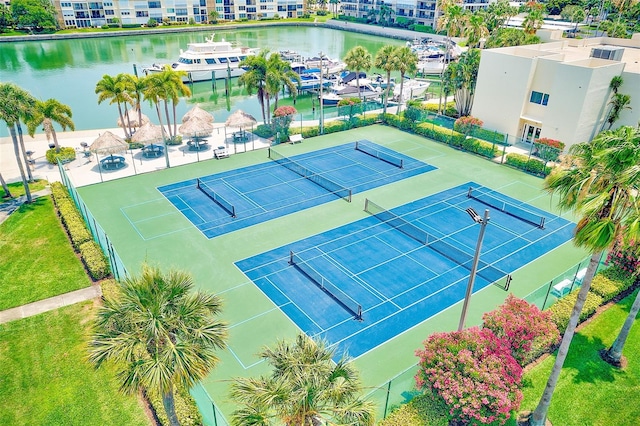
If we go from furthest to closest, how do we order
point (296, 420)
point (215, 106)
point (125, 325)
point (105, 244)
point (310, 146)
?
point (215, 106)
point (310, 146)
point (105, 244)
point (125, 325)
point (296, 420)

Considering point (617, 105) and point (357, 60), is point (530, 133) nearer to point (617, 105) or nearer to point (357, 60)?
point (617, 105)

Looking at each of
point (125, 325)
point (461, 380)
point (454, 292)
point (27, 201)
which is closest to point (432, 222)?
point (454, 292)

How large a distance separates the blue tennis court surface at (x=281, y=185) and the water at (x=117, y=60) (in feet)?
29.5

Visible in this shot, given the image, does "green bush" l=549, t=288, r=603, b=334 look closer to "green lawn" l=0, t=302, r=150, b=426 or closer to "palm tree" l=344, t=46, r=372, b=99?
"green lawn" l=0, t=302, r=150, b=426

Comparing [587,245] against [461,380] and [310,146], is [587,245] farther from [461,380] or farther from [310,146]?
[310,146]

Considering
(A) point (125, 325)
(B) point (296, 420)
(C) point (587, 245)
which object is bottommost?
(B) point (296, 420)

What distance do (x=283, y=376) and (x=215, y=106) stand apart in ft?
168

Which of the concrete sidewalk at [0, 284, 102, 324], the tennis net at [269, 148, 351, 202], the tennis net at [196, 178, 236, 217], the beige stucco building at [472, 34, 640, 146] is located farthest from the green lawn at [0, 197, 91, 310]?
the beige stucco building at [472, 34, 640, 146]

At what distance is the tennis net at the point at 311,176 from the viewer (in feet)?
104

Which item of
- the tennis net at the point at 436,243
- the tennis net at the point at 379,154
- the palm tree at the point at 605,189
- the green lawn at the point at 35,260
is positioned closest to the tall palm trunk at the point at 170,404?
the palm tree at the point at 605,189

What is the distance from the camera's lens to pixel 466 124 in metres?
40.8

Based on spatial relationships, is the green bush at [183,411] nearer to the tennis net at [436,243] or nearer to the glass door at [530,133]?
the tennis net at [436,243]

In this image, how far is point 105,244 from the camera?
24062 millimetres

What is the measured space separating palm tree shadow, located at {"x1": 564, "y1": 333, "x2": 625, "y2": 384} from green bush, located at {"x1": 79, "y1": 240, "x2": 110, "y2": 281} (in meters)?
20.9
